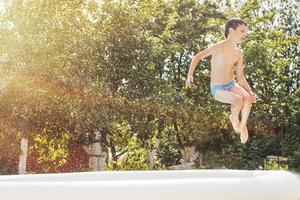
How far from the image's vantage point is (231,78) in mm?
4418

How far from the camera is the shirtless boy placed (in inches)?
159

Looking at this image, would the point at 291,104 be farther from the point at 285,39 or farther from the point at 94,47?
the point at 94,47

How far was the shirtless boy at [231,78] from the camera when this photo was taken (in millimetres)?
4051

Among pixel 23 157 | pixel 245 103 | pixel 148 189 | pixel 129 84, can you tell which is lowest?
pixel 148 189

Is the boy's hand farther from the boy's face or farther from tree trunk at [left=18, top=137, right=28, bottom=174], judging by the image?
tree trunk at [left=18, top=137, right=28, bottom=174]

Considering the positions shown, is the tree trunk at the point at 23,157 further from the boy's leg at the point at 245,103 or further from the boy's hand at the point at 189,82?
the boy's leg at the point at 245,103

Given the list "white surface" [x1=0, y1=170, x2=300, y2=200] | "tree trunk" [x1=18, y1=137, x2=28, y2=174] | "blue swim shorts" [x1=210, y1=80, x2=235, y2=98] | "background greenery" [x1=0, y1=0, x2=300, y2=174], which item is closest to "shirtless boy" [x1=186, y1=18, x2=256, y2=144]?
"blue swim shorts" [x1=210, y1=80, x2=235, y2=98]

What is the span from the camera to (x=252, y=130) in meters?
18.3

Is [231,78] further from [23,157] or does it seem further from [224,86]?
[23,157]

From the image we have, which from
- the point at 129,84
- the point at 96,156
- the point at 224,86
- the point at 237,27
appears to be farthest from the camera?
the point at 96,156

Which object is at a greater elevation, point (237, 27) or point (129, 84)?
point (129, 84)

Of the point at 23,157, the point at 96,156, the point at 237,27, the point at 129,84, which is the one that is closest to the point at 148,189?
the point at 237,27

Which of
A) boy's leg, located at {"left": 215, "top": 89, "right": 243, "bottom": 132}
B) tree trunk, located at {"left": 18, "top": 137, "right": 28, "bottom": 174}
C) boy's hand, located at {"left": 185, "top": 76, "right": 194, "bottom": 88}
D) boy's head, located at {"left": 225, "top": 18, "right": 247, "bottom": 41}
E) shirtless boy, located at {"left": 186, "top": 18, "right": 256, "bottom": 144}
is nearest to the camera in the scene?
boy's head, located at {"left": 225, "top": 18, "right": 247, "bottom": 41}

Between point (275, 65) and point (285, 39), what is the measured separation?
3.48 feet
